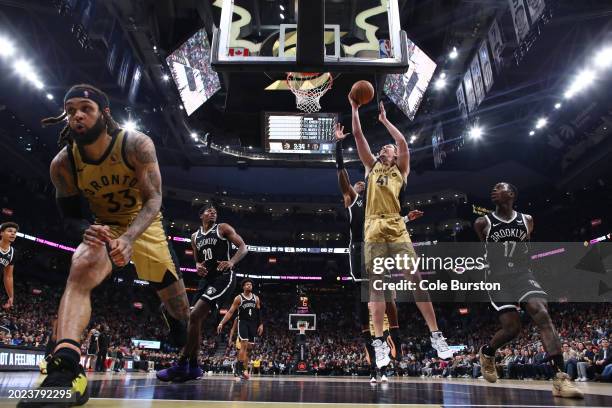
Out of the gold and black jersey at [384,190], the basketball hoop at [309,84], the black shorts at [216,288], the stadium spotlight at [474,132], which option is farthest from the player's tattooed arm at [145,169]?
the stadium spotlight at [474,132]

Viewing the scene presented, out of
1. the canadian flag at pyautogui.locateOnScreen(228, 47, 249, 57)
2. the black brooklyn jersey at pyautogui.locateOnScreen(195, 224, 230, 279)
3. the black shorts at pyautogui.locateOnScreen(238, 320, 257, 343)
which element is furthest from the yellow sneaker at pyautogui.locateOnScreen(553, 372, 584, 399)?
the black shorts at pyautogui.locateOnScreen(238, 320, 257, 343)

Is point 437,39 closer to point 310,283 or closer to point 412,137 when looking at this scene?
point 412,137

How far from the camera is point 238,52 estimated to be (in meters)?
6.25

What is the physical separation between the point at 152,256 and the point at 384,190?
9.05ft

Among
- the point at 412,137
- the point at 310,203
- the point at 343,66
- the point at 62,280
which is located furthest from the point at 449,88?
the point at 62,280

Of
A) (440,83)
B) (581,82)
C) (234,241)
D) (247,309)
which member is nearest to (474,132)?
(440,83)

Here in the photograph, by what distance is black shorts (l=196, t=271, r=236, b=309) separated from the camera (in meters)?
5.74

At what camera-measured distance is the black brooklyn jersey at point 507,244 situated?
4734 millimetres

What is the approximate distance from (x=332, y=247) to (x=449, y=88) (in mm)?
20088

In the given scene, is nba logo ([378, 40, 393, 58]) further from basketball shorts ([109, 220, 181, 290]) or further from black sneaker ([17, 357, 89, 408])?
black sneaker ([17, 357, 89, 408])

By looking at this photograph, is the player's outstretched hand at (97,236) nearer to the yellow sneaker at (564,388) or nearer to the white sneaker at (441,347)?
the white sneaker at (441,347)

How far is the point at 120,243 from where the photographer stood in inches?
99.2

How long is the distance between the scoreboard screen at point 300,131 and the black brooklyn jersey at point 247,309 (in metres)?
5.26

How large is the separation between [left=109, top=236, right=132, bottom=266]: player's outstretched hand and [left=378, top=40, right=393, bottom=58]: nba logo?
472 centimetres
